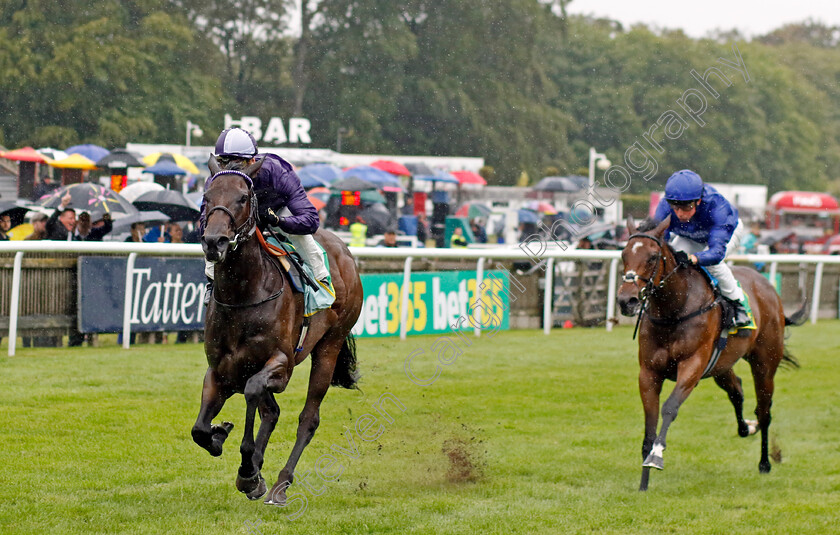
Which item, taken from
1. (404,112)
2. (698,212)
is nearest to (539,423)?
(698,212)

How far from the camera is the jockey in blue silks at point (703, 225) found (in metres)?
6.17

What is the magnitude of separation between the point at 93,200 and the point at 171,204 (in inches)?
40.4

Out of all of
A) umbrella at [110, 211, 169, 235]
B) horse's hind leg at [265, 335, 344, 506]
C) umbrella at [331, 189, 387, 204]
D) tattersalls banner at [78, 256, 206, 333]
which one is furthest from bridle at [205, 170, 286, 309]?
umbrella at [331, 189, 387, 204]

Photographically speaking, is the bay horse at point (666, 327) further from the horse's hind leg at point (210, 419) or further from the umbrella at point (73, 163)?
the umbrella at point (73, 163)

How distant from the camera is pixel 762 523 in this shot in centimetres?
541

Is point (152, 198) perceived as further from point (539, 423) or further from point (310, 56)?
point (310, 56)

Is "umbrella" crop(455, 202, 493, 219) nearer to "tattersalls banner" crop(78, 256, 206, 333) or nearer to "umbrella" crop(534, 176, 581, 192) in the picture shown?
"umbrella" crop(534, 176, 581, 192)

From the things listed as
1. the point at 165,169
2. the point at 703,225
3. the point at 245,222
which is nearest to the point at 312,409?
the point at 245,222

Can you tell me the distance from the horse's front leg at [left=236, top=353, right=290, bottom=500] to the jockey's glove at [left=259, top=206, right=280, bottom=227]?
640 mm

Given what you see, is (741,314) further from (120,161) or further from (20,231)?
(120,161)

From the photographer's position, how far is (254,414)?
4652 millimetres

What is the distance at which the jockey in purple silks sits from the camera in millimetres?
4754

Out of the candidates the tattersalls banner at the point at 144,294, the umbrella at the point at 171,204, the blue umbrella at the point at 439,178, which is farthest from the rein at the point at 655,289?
the blue umbrella at the point at 439,178

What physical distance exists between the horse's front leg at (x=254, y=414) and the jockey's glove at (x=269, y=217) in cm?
64
